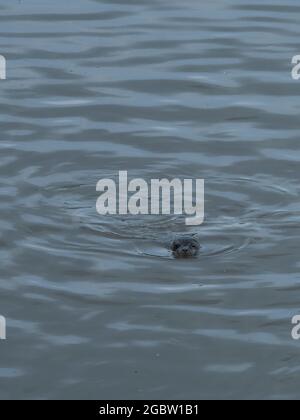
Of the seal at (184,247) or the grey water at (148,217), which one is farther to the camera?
the seal at (184,247)

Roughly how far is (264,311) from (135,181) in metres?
2.87

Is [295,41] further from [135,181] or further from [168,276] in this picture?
[168,276]

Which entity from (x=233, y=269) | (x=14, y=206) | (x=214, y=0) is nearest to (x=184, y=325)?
(x=233, y=269)

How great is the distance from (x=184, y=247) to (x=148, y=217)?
89 cm

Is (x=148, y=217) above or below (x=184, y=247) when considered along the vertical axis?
above

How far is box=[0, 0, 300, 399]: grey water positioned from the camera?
9.33 meters

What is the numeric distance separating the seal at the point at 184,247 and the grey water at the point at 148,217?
0.24 feet

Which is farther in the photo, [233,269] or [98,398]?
[233,269]

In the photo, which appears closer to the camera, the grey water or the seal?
the grey water

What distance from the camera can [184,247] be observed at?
35.9 feet

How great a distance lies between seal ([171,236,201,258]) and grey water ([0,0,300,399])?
0.24 feet

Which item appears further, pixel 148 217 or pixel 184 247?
pixel 148 217

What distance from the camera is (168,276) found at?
34.9ft

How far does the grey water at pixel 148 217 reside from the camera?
30.6 feet
